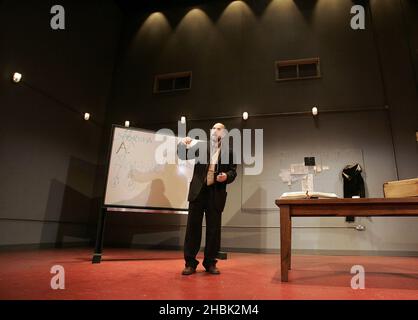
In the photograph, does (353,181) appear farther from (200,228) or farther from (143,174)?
(143,174)

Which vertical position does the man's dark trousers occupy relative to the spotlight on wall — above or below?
below

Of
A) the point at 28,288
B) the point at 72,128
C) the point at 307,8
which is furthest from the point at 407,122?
the point at 72,128

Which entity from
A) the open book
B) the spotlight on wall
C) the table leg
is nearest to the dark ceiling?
the spotlight on wall

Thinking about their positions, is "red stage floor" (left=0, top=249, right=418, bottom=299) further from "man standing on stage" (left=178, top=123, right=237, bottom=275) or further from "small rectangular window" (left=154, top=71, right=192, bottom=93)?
"small rectangular window" (left=154, top=71, right=192, bottom=93)

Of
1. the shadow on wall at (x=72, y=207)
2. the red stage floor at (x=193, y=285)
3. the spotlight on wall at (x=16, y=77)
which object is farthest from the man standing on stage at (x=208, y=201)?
the shadow on wall at (x=72, y=207)

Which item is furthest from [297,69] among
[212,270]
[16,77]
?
[16,77]

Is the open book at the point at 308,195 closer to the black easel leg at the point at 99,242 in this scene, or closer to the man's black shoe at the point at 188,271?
the man's black shoe at the point at 188,271

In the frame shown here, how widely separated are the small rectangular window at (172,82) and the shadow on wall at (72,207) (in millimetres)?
2030

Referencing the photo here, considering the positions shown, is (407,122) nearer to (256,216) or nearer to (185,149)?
(256,216)

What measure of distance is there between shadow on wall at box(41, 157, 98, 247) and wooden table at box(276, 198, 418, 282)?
143 inches

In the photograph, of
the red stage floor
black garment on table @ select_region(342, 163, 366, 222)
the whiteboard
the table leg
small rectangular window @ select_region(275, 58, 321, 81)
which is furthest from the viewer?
small rectangular window @ select_region(275, 58, 321, 81)

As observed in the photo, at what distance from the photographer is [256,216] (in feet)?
14.6

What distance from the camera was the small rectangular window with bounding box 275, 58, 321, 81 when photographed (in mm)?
4953

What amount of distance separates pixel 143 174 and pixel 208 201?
1354mm
